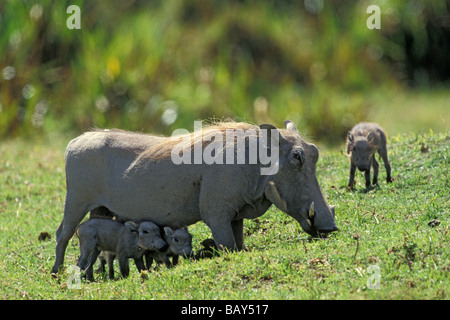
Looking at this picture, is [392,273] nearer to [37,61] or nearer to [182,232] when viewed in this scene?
[182,232]

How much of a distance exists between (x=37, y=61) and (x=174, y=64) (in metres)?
3.08

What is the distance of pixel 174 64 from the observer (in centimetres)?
1889

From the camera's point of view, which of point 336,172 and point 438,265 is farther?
point 336,172

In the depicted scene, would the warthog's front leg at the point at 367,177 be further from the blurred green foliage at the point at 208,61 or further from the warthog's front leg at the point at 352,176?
the blurred green foliage at the point at 208,61

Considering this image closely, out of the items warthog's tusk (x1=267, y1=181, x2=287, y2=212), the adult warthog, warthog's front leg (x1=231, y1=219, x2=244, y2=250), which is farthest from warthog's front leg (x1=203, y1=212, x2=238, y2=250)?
warthog's tusk (x1=267, y1=181, x2=287, y2=212)

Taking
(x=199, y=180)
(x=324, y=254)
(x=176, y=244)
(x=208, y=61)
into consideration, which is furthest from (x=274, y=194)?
(x=208, y=61)

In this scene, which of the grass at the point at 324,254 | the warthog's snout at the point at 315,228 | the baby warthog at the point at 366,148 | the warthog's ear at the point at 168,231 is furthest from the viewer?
the baby warthog at the point at 366,148

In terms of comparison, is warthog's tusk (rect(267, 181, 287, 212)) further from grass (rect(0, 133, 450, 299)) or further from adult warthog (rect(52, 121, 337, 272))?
grass (rect(0, 133, 450, 299))

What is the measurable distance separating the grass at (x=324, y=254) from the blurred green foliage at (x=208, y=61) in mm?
5694

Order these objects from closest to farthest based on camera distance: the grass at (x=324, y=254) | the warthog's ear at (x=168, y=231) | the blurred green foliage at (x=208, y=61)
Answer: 1. the grass at (x=324, y=254)
2. the warthog's ear at (x=168, y=231)
3. the blurred green foliage at (x=208, y=61)

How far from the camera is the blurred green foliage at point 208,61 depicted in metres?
16.9

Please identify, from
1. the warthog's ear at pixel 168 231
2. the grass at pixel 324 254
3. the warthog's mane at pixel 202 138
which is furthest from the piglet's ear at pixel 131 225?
the warthog's mane at pixel 202 138

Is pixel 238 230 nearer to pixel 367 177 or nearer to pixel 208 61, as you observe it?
pixel 367 177

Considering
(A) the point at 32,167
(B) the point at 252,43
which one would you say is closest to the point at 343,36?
(B) the point at 252,43
